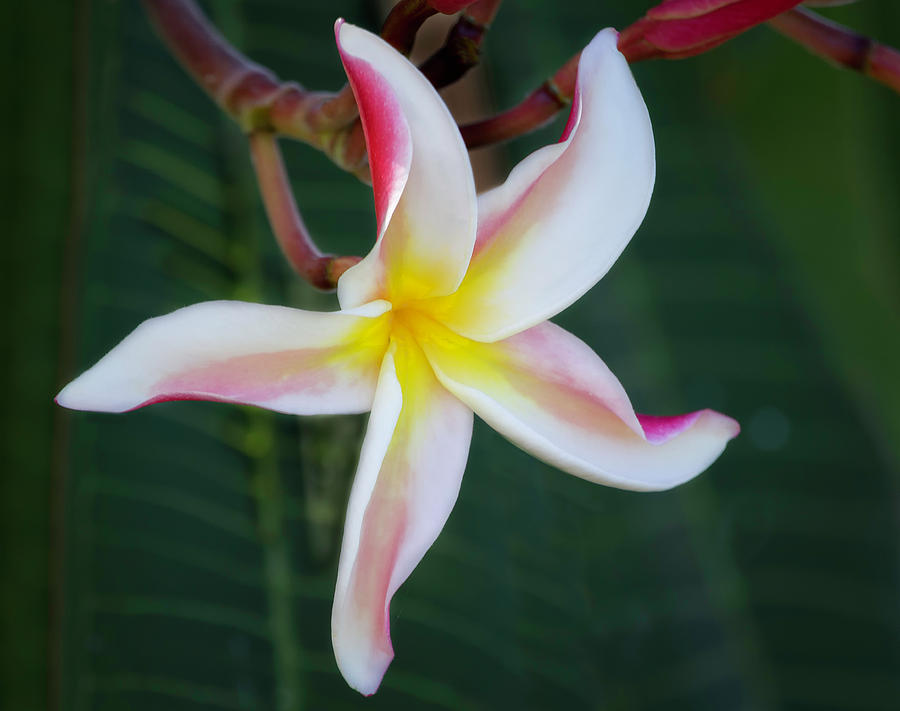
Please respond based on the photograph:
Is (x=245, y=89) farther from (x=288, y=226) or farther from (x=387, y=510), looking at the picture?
(x=387, y=510)

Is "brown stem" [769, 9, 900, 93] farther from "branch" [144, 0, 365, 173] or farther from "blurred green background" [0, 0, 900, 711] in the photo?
"blurred green background" [0, 0, 900, 711]

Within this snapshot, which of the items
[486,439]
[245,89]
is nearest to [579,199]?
[245,89]

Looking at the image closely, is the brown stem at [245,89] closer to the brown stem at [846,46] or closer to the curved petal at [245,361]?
the curved petal at [245,361]

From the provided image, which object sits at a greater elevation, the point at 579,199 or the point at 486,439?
the point at 579,199

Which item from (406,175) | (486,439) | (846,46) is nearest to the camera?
(406,175)

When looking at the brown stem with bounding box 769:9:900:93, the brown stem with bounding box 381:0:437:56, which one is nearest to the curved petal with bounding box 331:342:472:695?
the brown stem with bounding box 381:0:437:56

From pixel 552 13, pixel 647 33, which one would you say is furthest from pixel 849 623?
pixel 647 33

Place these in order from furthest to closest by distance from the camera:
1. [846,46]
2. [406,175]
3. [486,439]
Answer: [486,439] → [846,46] → [406,175]
